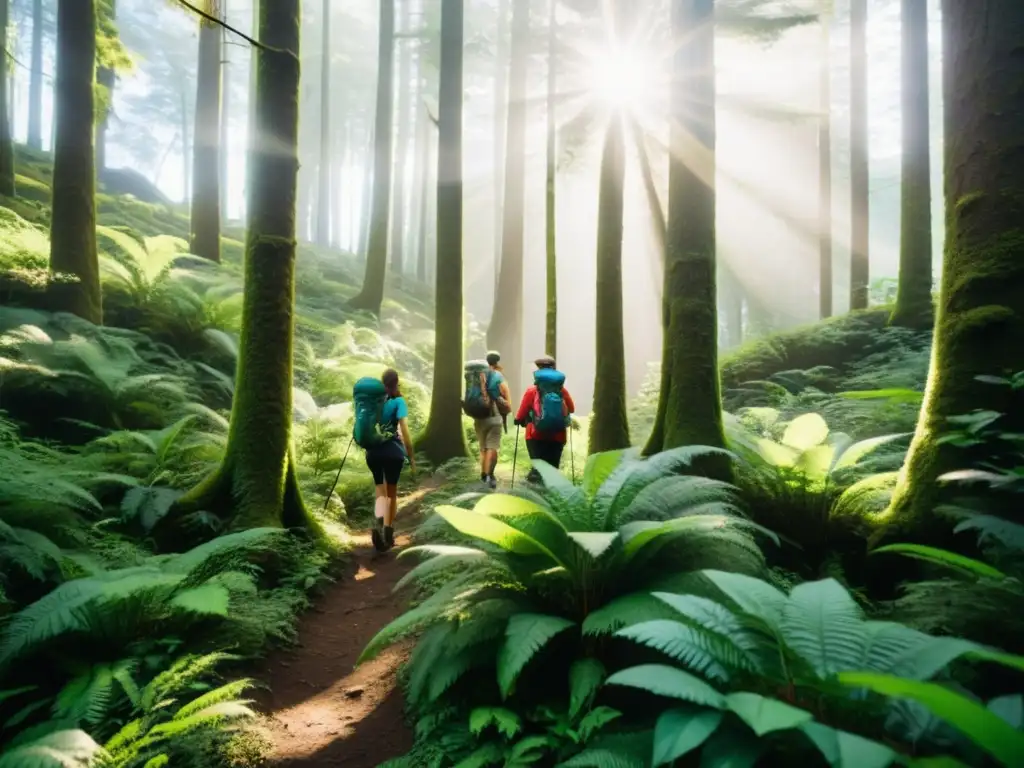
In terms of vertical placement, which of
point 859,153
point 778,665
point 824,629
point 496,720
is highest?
point 859,153

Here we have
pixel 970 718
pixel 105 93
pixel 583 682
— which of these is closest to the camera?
pixel 970 718

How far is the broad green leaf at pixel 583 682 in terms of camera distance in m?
2.67

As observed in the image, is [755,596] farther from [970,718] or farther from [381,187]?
[381,187]

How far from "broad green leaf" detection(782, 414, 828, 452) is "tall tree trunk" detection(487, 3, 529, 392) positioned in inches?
434

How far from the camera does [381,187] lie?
19266mm

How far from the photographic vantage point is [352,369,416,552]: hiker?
6477 millimetres

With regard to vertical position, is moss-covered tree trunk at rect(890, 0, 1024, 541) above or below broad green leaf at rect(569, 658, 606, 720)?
above

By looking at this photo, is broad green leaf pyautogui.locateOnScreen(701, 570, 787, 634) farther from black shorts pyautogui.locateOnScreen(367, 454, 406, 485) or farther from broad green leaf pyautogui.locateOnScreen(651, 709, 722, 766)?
black shorts pyautogui.locateOnScreen(367, 454, 406, 485)

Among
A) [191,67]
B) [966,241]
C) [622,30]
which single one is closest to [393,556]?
[966,241]

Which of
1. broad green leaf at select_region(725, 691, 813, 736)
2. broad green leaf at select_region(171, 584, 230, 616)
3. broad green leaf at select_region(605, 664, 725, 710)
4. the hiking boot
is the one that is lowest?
the hiking boot

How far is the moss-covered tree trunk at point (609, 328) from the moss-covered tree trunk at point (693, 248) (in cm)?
241

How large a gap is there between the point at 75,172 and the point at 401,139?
2641 centimetres

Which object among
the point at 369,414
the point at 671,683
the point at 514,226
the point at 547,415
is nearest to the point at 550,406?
the point at 547,415

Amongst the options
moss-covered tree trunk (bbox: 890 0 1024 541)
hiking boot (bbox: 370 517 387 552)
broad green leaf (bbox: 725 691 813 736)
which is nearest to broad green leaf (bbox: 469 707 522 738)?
broad green leaf (bbox: 725 691 813 736)
